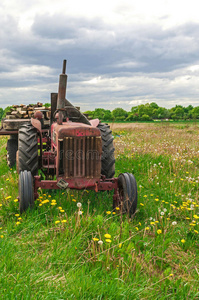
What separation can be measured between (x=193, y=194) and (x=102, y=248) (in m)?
3.46

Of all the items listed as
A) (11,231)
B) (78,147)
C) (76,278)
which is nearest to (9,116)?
(78,147)

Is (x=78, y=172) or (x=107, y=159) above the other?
(x=107, y=159)

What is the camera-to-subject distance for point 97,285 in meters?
2.58

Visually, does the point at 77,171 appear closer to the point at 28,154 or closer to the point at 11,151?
the point at 28,154

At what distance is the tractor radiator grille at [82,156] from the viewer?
14.6 feet

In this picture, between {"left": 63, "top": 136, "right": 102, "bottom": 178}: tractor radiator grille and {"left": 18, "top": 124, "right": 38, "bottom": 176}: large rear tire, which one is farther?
{"left": 18, "top": 124, "right": 38, "bottom": 176}: large rear tire

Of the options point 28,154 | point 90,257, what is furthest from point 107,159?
point 90,257

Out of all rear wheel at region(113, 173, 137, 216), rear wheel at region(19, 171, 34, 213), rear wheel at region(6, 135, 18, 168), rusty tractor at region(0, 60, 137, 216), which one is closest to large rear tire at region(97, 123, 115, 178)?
rusty tractor at region(0, 60, 137, 216)

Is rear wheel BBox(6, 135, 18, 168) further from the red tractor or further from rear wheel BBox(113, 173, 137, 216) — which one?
rear wheel BBox(113, 173, 137, 216)

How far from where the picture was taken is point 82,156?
450 centimetres

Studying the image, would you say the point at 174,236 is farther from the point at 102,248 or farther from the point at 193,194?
the point at 193,194

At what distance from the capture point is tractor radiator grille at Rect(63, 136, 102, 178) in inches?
175

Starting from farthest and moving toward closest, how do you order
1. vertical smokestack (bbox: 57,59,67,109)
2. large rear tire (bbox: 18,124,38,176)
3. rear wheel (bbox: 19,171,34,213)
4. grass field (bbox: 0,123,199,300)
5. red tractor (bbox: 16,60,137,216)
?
1. large rear tire (bbox: 18,124,38,176)
2. vertical smokestack (bbox: 57,59,67,109)
3. red tractor (bbox: 16,60,137,216)
4. rear wheel (bbox: 19,171,34,213)
5. grass field (bbox: 0,123,199,300)

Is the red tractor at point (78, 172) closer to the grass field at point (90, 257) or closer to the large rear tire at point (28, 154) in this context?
the grass field at point (90, 257)
